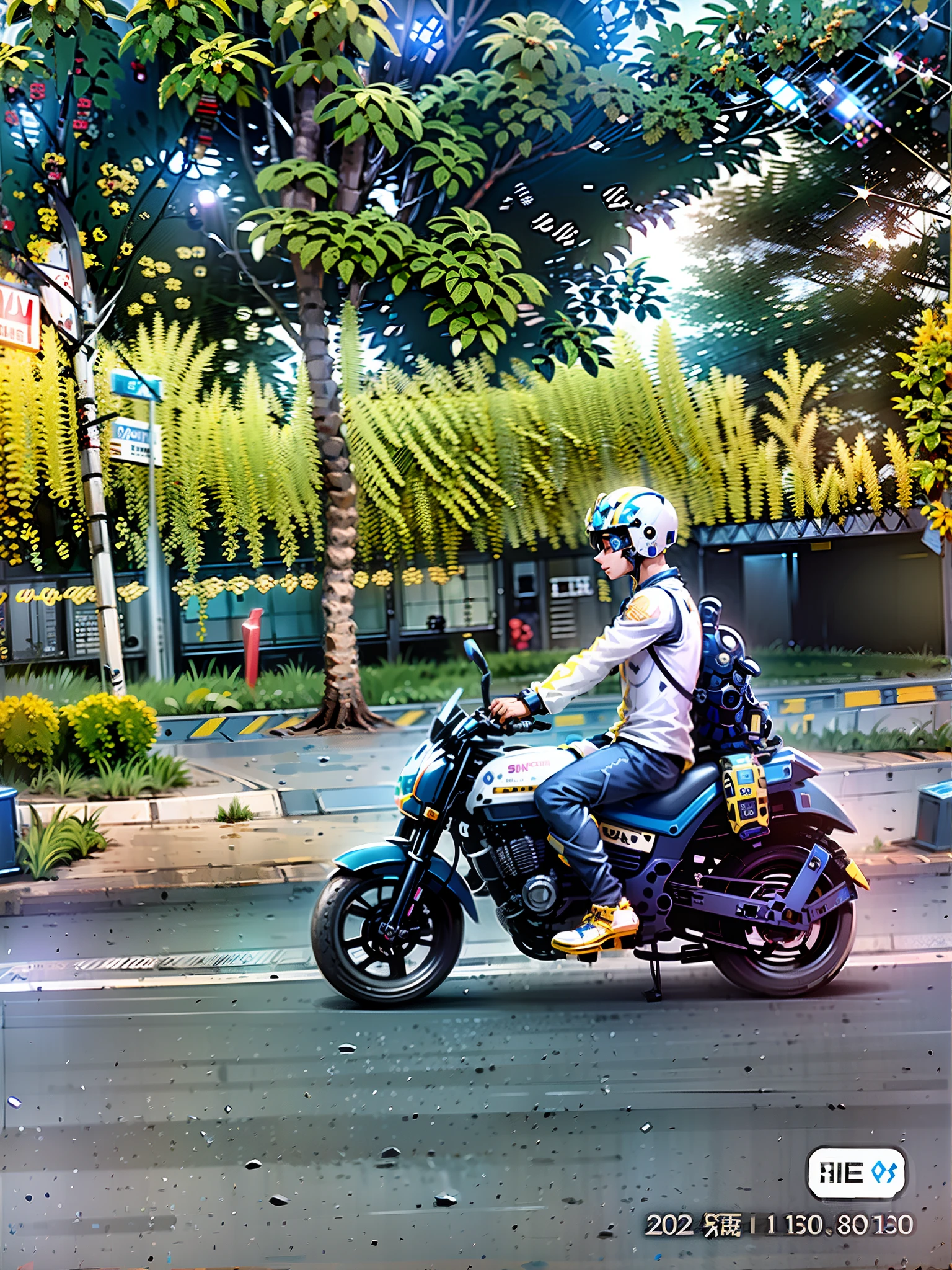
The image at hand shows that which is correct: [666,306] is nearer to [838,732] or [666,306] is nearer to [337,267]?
[337,267]

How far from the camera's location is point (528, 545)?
3.05 m

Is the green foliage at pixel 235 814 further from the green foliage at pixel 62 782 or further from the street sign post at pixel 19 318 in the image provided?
the street sign post at pixel 19 318

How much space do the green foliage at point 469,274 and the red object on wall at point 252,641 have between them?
3.73 ft

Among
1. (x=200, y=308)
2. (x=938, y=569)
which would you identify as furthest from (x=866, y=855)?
(x=200, y=308)

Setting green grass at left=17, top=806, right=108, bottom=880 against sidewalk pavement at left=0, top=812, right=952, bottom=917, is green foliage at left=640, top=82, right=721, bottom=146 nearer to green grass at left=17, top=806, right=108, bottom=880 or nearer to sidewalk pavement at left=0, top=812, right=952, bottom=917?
sidewalk pavement at left=0, top=812, right=952, bottom=917

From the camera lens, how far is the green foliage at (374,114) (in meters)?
2.82

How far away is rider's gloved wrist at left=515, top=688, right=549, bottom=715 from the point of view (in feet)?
8.91

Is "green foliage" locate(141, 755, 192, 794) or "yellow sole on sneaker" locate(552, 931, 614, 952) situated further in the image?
"green foliage" locate(141, 755, 192, 794)

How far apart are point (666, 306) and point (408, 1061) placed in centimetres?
253

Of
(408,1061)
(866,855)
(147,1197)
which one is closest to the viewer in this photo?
(147,1197)

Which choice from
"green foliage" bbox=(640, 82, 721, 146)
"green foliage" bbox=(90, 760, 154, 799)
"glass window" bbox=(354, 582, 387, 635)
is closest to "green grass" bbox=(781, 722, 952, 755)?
"glass window" bbox=(354, 582, 387, 635)

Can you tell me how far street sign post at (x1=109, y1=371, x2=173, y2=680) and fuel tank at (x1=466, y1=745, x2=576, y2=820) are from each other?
110 cm

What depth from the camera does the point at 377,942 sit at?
9.45 feet

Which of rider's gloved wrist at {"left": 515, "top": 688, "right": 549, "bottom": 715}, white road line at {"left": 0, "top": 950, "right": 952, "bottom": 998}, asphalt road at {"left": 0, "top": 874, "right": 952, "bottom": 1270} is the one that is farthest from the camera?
white road line at {"left": 0, "top": 950, "right": 952, "bottom": 998}
